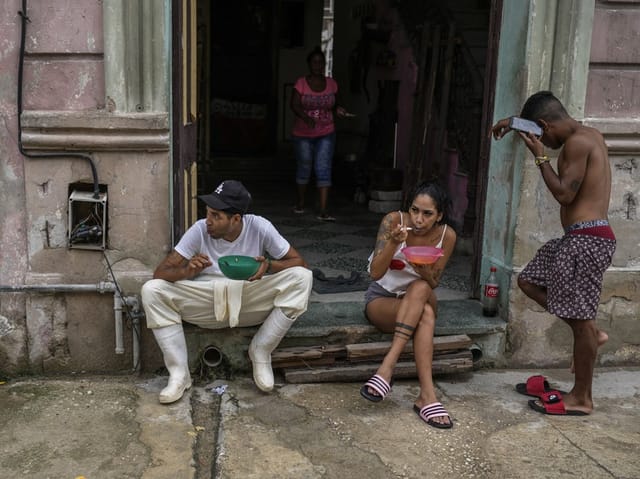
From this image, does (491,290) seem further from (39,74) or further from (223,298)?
(39,74)

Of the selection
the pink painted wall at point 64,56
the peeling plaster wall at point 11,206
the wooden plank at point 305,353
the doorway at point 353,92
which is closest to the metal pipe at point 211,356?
the wooden plank at point 305,353

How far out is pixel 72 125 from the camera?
13.4ft

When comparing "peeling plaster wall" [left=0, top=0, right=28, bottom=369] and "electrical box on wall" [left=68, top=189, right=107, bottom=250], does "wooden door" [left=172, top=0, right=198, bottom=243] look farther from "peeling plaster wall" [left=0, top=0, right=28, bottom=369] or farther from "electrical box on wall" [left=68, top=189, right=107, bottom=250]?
"peeling plaster wall" [left=0, top=0, right=28, bottom=369]

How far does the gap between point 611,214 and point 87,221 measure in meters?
3.22

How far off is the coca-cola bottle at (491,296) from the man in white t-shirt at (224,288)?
126 centimetres

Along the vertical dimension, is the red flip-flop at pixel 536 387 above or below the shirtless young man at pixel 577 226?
below

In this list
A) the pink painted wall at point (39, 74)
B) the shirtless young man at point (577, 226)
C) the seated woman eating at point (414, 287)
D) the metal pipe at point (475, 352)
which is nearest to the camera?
the shirtless young man at point (577, 226)

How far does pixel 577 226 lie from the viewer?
392 cm

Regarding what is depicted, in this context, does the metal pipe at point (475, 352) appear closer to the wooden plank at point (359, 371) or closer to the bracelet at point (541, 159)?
the wooden plank at point (359, 371)

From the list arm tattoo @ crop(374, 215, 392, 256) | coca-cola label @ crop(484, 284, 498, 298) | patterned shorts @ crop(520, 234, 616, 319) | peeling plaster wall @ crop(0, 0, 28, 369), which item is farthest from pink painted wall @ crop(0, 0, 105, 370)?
patterned shorts @ crop(520, 234, 616, 319)

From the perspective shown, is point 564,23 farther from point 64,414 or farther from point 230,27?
point 230,27

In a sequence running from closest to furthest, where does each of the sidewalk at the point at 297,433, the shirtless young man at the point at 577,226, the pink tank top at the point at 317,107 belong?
the sidewalk at the point at 297,433, the shirtless young man at the point at 577,226, the pink tank top at the point at 317,107

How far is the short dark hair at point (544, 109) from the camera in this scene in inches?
153

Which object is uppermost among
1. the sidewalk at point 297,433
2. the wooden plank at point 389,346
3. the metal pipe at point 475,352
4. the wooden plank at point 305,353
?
the wooden plank at point 389,346
